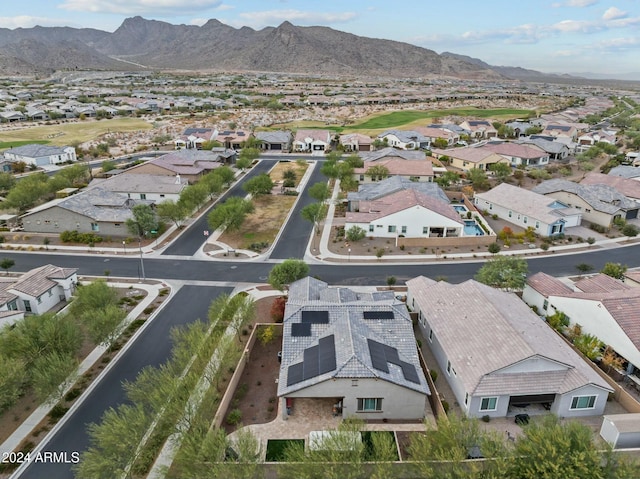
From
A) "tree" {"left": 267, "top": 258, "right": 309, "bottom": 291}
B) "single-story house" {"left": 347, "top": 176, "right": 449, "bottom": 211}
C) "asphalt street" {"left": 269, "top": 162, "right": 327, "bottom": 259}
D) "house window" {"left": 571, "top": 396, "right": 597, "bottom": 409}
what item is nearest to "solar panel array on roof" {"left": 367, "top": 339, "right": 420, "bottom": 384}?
"house window" {"left": 571, "top": 396, "right": 597, "bottom": 409}

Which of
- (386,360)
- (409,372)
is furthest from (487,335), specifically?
(386,360)

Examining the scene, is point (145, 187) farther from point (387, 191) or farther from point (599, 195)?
point (599, 195)

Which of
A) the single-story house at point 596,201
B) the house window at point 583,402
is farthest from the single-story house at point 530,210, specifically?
the house window at point 583,402

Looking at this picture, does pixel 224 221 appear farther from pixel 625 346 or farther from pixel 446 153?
pixel 446 153

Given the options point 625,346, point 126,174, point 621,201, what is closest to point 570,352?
point 625,346

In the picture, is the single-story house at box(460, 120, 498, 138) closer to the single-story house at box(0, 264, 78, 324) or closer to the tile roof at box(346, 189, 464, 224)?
the tile roof at box(346, 189, 464, 224)

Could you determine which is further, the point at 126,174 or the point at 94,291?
the point at 126,174

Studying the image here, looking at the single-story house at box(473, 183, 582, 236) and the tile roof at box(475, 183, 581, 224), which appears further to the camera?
the tile roof at box(475, 183, 581, 224)

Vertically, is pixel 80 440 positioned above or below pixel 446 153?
below
